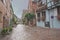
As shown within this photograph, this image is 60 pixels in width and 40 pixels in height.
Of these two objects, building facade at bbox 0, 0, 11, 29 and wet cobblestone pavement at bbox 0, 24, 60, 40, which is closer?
wet cobblestone pavement at bbox 0, 24, 60, 40

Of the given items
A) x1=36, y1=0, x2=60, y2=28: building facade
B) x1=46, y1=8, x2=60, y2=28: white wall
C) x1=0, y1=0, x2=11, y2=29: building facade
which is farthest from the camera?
x1=46, y1=8, x2=60, y2=28: white wall

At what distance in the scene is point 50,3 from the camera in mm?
34844

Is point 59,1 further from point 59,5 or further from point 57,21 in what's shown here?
point 57,21

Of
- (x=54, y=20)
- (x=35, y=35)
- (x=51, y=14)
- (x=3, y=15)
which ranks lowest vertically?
(x=35, y=35)

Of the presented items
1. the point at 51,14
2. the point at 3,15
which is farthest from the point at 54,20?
the point at 3,15

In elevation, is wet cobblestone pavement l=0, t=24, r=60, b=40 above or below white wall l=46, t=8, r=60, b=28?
below

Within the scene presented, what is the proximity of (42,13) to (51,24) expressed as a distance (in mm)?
7362

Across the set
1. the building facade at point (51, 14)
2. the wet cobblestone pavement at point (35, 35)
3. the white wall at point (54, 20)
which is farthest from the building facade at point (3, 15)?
the white wall at point (54, 20)

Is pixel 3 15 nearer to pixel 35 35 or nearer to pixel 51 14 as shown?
pixel 35 35

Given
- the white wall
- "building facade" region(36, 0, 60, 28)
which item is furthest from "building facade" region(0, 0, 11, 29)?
the white wall

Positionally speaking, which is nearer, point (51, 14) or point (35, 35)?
point (35, 35)

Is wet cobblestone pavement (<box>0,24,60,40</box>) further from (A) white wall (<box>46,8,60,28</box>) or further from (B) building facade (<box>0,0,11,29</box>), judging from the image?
(A) white wall (<box>46,8,60,28</box>)

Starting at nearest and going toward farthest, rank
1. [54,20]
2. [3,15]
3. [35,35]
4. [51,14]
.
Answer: [35,35] → [3,15] → [54,20] → [51,14]

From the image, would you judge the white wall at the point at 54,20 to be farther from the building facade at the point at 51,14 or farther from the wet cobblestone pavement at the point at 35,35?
the wet cobblestone pavement at the point at 35,35
